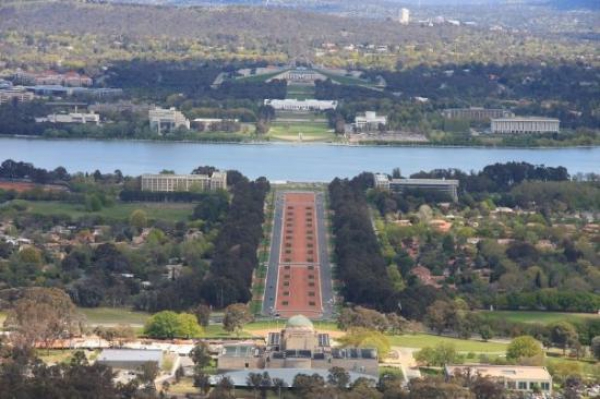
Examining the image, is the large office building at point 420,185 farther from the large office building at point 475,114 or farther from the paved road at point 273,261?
the large office building at point 475,114

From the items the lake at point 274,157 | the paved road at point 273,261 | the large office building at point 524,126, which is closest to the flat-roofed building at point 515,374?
the paved road at point 273,261

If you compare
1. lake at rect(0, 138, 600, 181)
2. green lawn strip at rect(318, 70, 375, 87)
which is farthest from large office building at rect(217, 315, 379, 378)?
green lawn strip at rect(318, 70, 375, 87)

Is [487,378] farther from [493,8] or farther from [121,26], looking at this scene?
[493,8]

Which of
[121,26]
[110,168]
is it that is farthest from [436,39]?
[110,168]

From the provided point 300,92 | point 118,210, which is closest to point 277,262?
point 118,210

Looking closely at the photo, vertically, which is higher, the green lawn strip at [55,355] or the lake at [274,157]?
the green lawn strip at [55,355]

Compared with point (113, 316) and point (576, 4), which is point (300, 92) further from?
point (576, 4)
